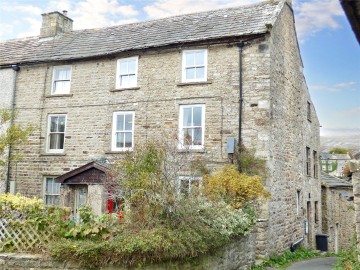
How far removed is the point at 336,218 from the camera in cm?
2589

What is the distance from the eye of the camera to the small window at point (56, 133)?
19.1 metres

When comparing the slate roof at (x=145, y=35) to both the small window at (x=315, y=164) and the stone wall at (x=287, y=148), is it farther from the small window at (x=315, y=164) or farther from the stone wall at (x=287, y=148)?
the small window at (x=315, y=164)

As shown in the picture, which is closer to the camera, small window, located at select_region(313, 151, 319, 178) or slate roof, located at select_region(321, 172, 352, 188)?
small window, located at select_region(313, 151, 319, 178)

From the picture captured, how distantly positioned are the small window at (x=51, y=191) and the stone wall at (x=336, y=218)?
15252 mm

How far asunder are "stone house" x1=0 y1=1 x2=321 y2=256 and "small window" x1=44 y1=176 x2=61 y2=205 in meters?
0.05

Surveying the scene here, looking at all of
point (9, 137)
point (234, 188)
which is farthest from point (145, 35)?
point (234, 188)

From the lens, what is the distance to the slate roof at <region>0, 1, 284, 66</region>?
1714 cm

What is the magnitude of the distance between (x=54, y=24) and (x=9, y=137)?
8.04 meters

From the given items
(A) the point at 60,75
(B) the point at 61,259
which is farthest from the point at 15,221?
(A) the point at 60,75

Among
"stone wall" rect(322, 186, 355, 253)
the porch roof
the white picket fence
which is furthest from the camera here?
"stone wall" rect(322, 186, 355, 253)

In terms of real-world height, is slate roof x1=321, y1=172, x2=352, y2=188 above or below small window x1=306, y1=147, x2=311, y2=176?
below

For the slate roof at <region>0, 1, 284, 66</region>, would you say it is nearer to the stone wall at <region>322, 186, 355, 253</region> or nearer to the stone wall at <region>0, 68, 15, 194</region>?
the stone wall at <region>0, 68, 15, 194</region>

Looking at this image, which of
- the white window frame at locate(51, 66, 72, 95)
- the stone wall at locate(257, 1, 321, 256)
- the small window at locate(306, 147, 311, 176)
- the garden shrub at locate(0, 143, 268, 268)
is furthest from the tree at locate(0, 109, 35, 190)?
the small window at locate(306, 147, 311, 176)

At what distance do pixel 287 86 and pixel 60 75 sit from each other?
35.7 ft
